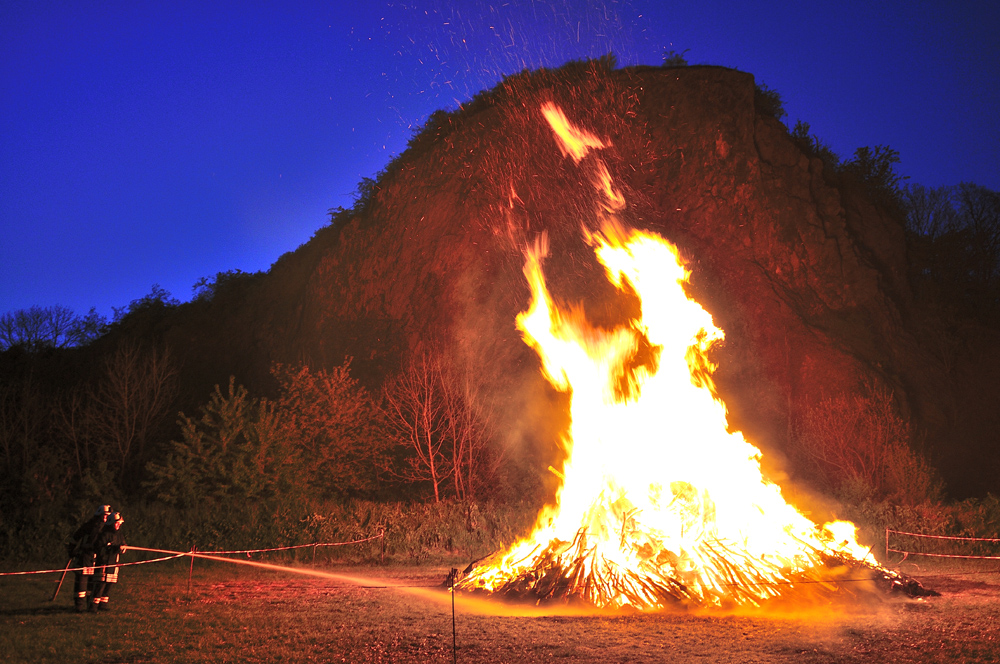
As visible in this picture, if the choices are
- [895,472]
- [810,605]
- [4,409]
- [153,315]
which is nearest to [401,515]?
[810,605]

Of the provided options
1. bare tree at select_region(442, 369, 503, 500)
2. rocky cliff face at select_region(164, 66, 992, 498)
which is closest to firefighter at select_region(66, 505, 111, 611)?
bare tree at select_region(442, 369, 503, 500)

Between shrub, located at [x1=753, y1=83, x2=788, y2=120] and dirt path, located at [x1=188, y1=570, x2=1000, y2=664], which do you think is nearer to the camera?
dirt path, located at [x1=188, y1=570, x2=1000, y2=664]

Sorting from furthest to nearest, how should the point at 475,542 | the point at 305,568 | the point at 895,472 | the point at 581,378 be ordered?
1. the point at 895,472
2. the point at 475,542
3. the point at 305,568
4. the point at 581,378

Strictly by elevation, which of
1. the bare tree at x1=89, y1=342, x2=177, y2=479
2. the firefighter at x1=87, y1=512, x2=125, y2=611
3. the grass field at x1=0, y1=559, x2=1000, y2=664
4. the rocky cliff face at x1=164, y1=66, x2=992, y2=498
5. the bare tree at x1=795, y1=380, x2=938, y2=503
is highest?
the rocky cliff face at x1=164, y1=66, x2=992, y2=498

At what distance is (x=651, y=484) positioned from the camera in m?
12.2

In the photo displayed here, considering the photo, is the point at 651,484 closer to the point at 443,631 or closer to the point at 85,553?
the point at 443,631

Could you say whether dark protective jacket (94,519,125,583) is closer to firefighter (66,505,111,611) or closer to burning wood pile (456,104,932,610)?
firefighter (66,505,111,611)

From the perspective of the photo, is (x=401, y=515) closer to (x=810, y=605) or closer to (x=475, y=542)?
(x=475, y=542)

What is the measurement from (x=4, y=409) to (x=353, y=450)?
1326cm

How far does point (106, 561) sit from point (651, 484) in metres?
8.65

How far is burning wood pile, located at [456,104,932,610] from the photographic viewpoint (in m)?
10.7

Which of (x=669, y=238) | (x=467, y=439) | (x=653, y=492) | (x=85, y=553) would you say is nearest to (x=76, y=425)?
(x=467, y=439)

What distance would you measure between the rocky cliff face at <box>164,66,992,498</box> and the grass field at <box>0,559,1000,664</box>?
17072mm

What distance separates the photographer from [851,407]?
74.9 ft
